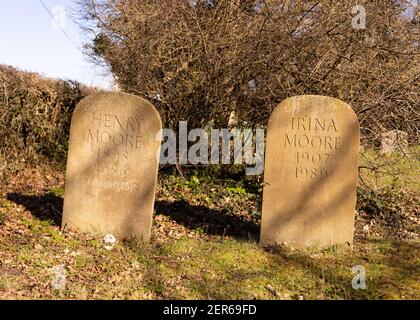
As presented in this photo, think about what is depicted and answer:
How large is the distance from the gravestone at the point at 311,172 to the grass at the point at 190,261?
279 millimetres

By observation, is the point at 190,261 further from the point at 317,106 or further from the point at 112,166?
the point at 317,106

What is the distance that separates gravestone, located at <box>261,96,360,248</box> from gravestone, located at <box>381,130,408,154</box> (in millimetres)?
2516

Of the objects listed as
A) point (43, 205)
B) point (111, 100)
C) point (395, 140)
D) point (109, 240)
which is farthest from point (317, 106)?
point (43, 205)

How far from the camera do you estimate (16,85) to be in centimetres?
816

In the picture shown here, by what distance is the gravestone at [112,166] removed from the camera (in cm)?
577

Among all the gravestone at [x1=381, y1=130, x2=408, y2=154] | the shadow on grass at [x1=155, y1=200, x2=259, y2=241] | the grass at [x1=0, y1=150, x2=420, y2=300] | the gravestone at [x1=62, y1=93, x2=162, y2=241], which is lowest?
the grass at [x1=0, y1=150, x2=420, y2=300]

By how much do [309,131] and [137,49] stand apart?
3588 mm

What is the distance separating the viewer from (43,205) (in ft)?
22.7

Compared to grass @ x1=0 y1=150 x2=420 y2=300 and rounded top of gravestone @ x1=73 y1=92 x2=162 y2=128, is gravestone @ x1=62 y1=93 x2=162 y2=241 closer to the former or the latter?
rounded top of gravestone @ x1=73 y1=92 x2=162 y2=128

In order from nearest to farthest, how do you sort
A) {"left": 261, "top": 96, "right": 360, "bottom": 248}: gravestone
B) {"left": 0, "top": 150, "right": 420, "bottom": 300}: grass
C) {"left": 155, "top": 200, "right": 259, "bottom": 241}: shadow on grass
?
{"left": 0, "top": 150, "right": 420, "bottom": 300}: grass, {"left": 261, "top": 96, "right": 360, "bottom": 248}: gravestone, {"left": 155, "top": 200, "right": 259, "bottom": 241}: shadow on grass

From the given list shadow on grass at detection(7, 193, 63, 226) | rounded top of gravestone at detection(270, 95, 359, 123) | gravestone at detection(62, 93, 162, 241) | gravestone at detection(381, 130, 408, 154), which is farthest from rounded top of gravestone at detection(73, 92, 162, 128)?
gravestone at detection(381, 130, 408, 154)

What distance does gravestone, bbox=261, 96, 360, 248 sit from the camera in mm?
5738
